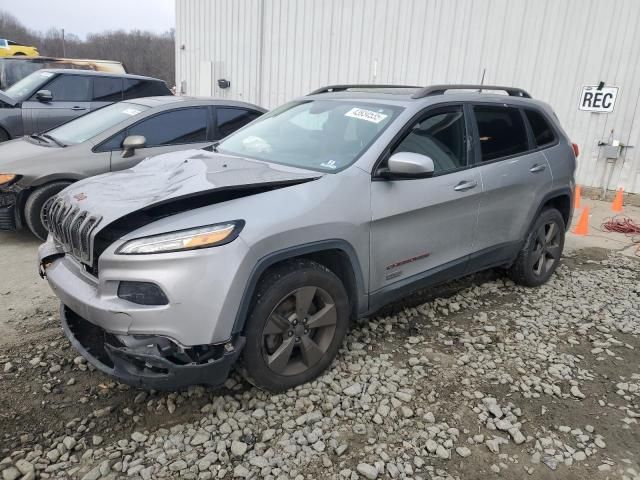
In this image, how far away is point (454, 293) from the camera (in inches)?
177

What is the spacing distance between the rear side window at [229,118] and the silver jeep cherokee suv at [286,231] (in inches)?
82.0

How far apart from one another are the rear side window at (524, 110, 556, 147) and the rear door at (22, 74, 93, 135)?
272 inches

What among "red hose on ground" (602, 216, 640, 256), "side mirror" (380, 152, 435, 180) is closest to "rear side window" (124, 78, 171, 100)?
"side mirror" (380, 152, 435, 180)

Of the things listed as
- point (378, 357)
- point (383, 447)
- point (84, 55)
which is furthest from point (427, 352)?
point (84, 55)

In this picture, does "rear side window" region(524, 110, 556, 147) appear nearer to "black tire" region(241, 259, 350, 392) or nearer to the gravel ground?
the gravel ground

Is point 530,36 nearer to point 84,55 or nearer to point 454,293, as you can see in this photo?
point 454,293

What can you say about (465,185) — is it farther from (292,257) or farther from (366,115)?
(292,257)

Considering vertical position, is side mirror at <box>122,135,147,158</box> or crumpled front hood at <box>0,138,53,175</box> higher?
side mirror at <box>122,135,147,158</box>

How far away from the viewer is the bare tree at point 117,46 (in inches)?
1704

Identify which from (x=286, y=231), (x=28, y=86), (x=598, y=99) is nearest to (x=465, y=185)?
(x=286, y=231)

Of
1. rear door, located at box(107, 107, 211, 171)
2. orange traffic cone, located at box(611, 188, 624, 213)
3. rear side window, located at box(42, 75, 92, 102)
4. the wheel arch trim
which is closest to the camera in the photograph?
the wheel arch trim

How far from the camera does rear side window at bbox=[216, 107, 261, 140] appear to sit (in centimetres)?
605

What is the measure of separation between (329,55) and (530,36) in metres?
4.43

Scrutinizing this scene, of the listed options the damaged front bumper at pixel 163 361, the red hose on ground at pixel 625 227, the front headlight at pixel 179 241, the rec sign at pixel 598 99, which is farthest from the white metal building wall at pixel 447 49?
the damaged front bumper at pixel 163 361
